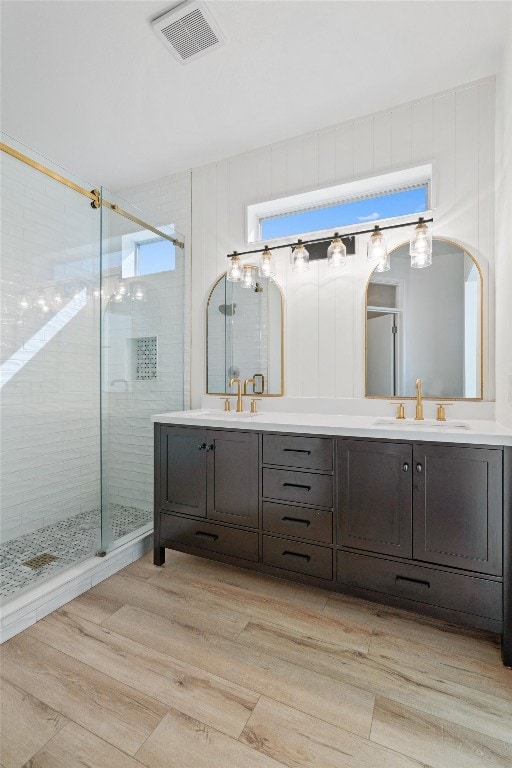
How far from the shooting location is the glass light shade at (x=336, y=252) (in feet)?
7.53

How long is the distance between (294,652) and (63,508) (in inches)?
75.4

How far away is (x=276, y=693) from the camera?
52.6 inches

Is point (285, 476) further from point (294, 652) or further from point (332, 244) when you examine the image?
point (332, 244)

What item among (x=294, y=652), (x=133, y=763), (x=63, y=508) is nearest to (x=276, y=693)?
(x=294, y=652)

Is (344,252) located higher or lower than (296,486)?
higher

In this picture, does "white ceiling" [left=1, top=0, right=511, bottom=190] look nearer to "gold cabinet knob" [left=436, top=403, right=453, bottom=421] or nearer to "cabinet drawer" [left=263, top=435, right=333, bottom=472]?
"gold cabinet knob" [left=436, top=403, right=453, bottom=421]

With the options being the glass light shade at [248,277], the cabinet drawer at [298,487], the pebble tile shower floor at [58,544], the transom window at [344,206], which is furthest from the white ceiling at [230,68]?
the pebble tile shower floor at [58,544]

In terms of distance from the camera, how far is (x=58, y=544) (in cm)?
231

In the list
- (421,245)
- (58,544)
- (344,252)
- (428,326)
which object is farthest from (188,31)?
(58,544)

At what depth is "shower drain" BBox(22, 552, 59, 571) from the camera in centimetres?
205

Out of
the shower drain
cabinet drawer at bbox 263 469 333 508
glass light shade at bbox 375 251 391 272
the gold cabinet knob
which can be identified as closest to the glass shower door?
the shower drain

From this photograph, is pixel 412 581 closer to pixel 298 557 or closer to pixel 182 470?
pixel 298 557

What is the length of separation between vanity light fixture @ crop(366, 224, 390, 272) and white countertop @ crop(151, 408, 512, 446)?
36.2 inches

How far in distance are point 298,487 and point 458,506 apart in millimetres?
718
